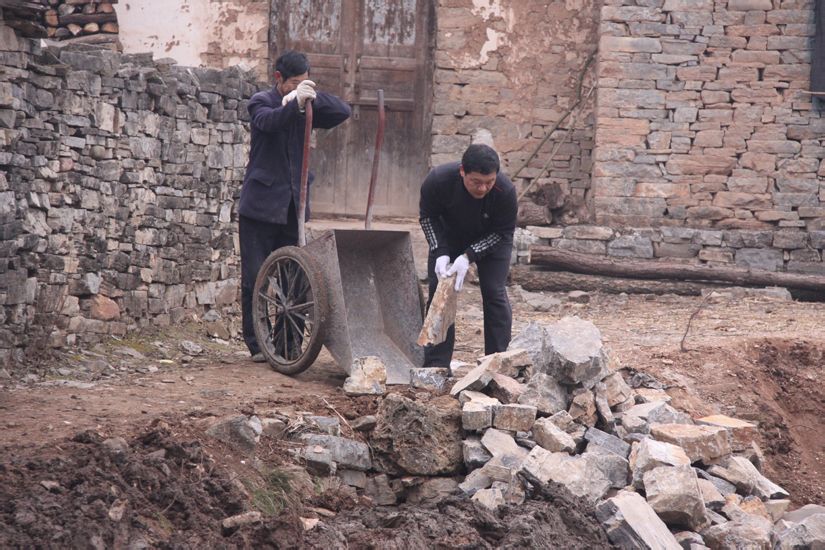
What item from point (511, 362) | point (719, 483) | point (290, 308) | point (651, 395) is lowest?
point (719, 483)

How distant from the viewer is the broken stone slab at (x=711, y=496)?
5.09 metres

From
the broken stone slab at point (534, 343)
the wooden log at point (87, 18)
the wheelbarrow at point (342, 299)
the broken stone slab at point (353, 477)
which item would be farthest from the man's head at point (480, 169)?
the wooden log at point (87, 18)

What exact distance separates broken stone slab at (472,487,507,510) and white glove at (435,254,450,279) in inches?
54.3

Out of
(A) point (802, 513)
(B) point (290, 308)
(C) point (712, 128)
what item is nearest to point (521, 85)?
(C) point (712, 128)

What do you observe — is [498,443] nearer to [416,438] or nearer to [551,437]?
[551,437]

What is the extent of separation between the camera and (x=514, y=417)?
208 inches

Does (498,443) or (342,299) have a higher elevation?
(342,299)

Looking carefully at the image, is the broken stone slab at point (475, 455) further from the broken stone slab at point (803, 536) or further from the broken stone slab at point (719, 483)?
the broken stone slab at point (803, 536)

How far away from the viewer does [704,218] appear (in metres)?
10.8

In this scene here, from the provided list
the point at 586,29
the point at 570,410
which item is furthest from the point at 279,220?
the point at 586,29

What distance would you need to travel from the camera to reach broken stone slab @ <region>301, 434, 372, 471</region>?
16.8 feet

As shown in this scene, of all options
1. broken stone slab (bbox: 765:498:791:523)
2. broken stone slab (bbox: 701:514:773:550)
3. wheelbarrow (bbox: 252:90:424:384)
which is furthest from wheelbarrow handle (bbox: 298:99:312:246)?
broken stone slab (bbox: 765:498:791:523)

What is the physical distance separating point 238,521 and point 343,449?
1014 millimetres

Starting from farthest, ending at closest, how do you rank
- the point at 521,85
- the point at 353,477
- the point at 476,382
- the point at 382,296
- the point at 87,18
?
the point at 521,85 < the point at 87,18 < the point at 382,296 < the point at 476,382 < the point at 353,477
